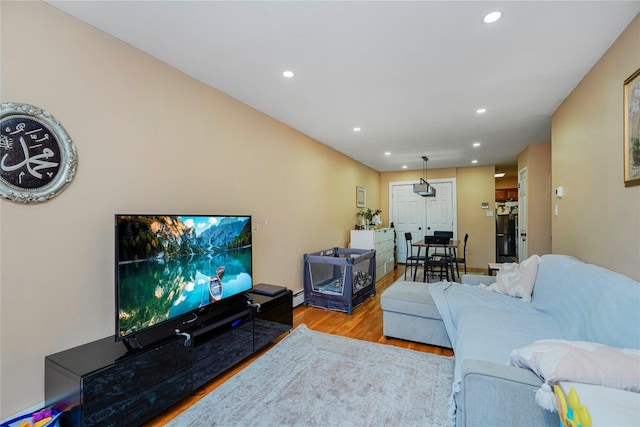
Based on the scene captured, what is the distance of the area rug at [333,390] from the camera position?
1807mm

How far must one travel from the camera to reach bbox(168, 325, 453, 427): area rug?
1.81 meters

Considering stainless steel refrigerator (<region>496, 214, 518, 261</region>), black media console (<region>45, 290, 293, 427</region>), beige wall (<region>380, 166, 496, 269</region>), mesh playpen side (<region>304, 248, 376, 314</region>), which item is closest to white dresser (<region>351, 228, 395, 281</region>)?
mesh playpen side (<region>304, 248, 376, 314</region>)

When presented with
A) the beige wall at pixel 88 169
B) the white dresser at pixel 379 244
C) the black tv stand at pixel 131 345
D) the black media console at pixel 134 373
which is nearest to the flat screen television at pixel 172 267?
the black tv stand at pixel 131 345

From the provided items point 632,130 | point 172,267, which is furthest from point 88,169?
point 632,130

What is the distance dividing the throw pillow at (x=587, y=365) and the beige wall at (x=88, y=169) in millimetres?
2470

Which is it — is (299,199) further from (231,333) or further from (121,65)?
(121,65)

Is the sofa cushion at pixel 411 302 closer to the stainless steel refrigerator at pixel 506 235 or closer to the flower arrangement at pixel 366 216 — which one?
the flower arrangement at pixel 366 216

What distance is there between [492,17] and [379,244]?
4322 mm

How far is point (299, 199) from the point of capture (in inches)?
163

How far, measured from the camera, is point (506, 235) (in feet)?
26.2

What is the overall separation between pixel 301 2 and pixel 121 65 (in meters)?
1.37

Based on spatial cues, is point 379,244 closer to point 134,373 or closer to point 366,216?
point 366,216

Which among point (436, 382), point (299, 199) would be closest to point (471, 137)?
point (299, 199)

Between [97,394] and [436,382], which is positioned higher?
[97,394]
